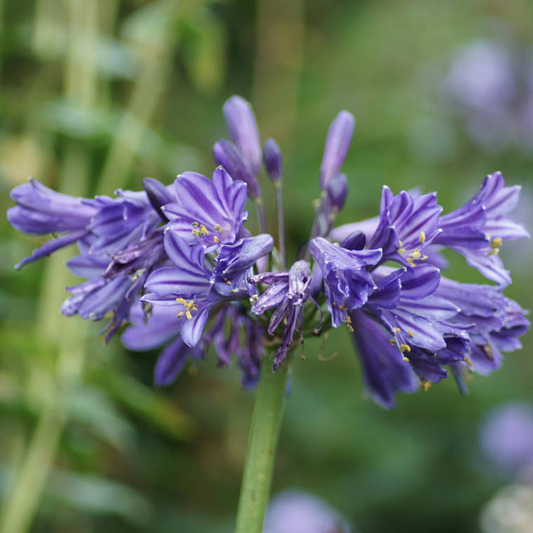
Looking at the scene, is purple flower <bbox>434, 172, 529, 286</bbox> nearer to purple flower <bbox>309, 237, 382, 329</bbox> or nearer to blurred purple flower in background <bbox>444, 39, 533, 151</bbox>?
purple flower <bbox>309, 237, 382, 329</bbox>

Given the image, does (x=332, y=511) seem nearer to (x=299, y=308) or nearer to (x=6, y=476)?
(x=6, y=476)

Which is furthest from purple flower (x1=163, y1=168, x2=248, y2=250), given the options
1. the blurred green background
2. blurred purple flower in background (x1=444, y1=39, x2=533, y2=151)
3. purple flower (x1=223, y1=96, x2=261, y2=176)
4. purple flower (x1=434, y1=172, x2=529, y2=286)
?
blurred purple flower in background (x1=444, y1=39, x2=533, y2=151)

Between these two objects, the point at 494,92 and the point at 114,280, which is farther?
the point at 494,92

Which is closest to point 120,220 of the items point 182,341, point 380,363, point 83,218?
point 83,218

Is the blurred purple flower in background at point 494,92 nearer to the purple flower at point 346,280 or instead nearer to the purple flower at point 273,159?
the purple flower at point 273,159

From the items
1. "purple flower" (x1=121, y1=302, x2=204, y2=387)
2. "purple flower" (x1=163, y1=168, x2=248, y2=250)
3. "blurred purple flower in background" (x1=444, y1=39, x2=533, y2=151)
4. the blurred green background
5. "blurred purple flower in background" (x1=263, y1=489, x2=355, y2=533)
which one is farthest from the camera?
"blurred purple flower in background" (x1=444, y1=39, x2=533, y2=151)

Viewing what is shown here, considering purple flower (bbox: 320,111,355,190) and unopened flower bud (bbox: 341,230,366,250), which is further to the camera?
purple flower (bbox: 320,111,355,190)

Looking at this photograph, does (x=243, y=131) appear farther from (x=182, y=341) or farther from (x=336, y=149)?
(x=182, y=341)
